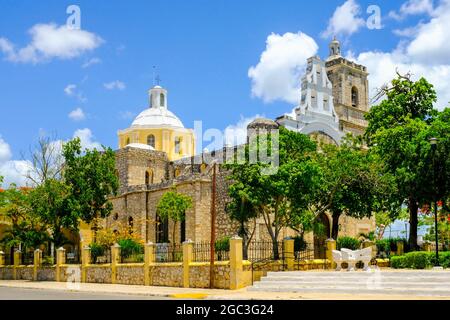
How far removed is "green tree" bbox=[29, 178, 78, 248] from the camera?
3420 centimetres

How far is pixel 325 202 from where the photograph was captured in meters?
30.9

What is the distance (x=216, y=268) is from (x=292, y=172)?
5.69 m

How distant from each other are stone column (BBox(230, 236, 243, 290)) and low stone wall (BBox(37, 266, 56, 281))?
52.2ft

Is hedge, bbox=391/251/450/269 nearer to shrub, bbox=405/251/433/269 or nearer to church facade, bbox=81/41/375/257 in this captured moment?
shrub, bbox=405/251/433/269

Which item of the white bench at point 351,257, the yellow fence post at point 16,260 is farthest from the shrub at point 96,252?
the white bench at point 351,257

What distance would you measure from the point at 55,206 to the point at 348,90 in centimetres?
2776

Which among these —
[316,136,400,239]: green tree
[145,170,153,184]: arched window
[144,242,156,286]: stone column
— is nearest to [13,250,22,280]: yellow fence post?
[145,170,153,184]: arched window

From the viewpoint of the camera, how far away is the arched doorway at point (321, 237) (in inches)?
1211

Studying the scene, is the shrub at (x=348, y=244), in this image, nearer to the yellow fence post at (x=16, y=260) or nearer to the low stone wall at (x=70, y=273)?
the low stone wall at (x=70, y=273)

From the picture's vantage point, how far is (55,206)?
3425 cm

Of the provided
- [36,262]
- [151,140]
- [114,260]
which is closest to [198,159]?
[151,140]

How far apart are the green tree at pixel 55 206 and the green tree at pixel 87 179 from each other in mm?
384
